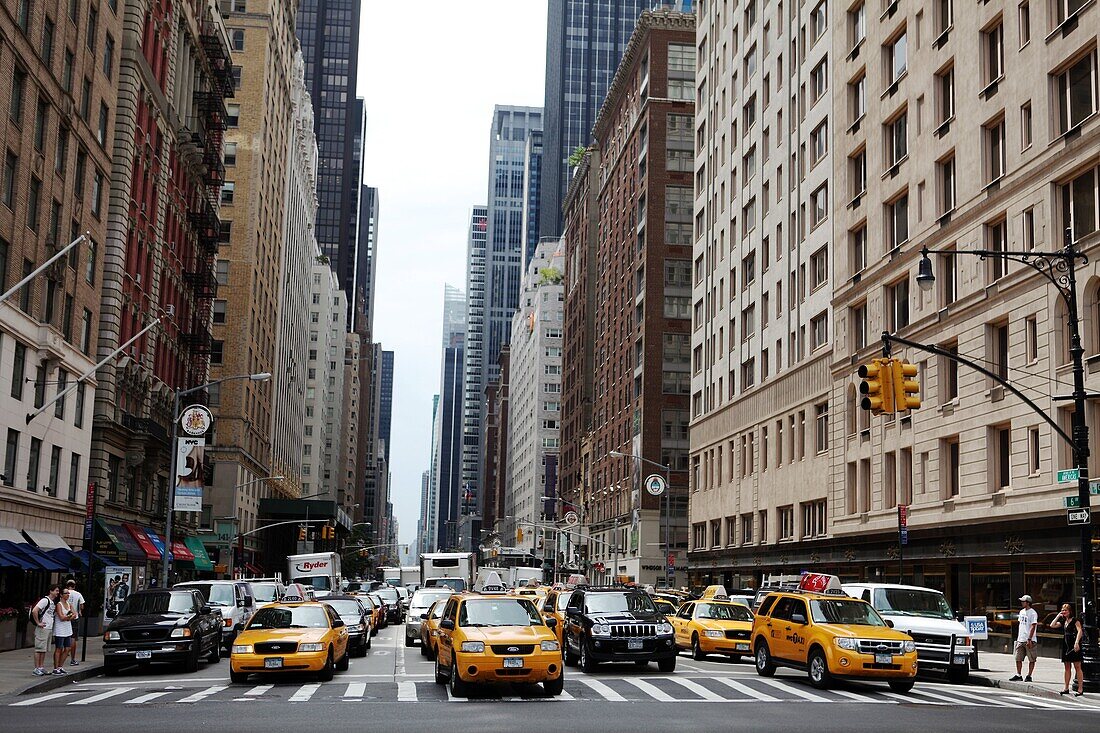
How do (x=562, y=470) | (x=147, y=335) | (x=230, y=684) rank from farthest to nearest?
(x=562, y=470) → (x=147, y=335) → (x=230, y=684)

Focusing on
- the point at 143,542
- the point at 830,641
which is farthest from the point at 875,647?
the point at 143,542

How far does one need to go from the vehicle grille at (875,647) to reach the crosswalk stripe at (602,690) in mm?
4808

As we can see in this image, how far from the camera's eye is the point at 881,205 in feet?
161

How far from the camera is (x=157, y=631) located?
27.5 metres

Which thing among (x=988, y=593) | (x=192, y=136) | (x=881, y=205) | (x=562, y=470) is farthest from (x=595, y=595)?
(x=562, y=470)

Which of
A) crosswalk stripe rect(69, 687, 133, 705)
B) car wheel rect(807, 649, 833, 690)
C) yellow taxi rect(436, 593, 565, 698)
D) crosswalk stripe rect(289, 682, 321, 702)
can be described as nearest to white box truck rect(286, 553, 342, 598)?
crosswalk stripe rect(69, 687, 133, 705)

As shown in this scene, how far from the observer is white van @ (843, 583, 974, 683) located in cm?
2633

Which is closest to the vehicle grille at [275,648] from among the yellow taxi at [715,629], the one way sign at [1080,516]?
the yellow taxi at [715,629]

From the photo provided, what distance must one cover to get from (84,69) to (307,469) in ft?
396

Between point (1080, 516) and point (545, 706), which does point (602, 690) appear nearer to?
point (545, 706)

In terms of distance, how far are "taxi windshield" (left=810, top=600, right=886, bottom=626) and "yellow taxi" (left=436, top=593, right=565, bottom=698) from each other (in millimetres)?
5725

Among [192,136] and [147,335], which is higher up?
[192,136]

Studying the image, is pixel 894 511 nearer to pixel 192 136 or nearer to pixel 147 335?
pixel 147 335

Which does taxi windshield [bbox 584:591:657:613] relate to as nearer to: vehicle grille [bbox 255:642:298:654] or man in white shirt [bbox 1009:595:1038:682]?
vehicle grille [bbox 255:642:298:654]
